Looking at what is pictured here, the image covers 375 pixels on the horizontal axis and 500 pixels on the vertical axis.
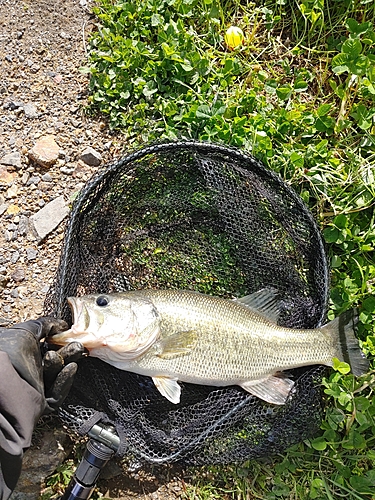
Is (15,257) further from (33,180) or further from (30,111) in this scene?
(30,111)

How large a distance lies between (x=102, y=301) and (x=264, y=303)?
0.95m

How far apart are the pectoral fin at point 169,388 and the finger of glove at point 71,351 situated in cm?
47

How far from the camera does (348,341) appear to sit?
3.20 metres

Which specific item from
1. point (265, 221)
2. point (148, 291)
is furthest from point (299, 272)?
point (148, 291)

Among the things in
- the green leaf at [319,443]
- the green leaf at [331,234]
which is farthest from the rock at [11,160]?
the green leaf at [319,443]

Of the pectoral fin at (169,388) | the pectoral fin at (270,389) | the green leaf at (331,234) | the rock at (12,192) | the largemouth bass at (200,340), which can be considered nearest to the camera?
the largemouth bass at (200,340)

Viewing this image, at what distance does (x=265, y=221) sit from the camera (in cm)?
339

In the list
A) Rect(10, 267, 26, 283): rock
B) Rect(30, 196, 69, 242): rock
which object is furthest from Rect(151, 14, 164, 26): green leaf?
Rect(10, 267, 26, 283): rock

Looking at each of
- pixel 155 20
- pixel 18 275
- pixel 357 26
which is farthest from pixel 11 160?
pixel 357 26

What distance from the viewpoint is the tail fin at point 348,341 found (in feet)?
10.5

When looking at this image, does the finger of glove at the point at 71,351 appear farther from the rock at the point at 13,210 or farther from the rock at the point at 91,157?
the rock at the point at 91,157

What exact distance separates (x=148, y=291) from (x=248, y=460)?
1164 millimetres

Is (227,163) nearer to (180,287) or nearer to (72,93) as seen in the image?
(180,287)

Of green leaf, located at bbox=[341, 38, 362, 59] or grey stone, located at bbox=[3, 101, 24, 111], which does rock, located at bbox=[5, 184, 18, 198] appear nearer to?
grey stone, located at bbox=[3, 101, 24, 111]
